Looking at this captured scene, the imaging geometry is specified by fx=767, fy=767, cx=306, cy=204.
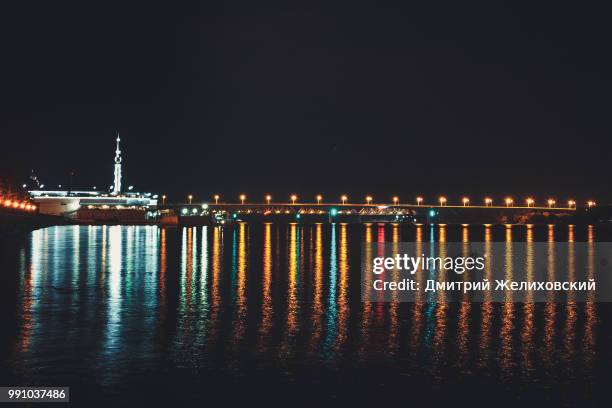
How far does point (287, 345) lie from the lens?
1345 cm

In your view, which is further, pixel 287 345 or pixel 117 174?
pixel 117 174

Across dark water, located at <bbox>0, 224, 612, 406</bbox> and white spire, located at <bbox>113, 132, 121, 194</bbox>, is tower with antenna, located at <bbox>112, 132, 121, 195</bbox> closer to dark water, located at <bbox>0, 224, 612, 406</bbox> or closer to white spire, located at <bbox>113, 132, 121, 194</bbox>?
white spire, located at <bbox>113, 132, 121, 194</bbox>

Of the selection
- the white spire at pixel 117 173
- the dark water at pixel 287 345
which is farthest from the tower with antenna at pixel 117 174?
the dark water at pixel 287 345

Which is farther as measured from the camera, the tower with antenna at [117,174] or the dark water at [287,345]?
the tower with antenna at [117,174]

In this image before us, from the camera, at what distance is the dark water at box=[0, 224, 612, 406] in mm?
10453

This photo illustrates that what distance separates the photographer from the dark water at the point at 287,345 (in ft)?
34.3

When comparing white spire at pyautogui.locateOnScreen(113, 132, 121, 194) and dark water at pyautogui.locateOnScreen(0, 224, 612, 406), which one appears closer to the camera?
dark water at pyautogui.locateOnScreen(0, 224, 612, 406)

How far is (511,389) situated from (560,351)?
2.96 meters

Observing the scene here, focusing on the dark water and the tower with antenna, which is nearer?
the dark water

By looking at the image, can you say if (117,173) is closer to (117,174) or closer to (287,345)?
(117,174)

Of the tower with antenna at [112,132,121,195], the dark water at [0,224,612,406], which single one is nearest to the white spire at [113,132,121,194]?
the tower with antenna at [112,132,121,195]

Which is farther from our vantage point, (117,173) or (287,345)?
(117,173)

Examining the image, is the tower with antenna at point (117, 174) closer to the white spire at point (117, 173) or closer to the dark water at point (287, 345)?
the white spire at point (117, 173)

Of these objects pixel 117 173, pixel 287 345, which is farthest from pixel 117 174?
pixel 287 345
